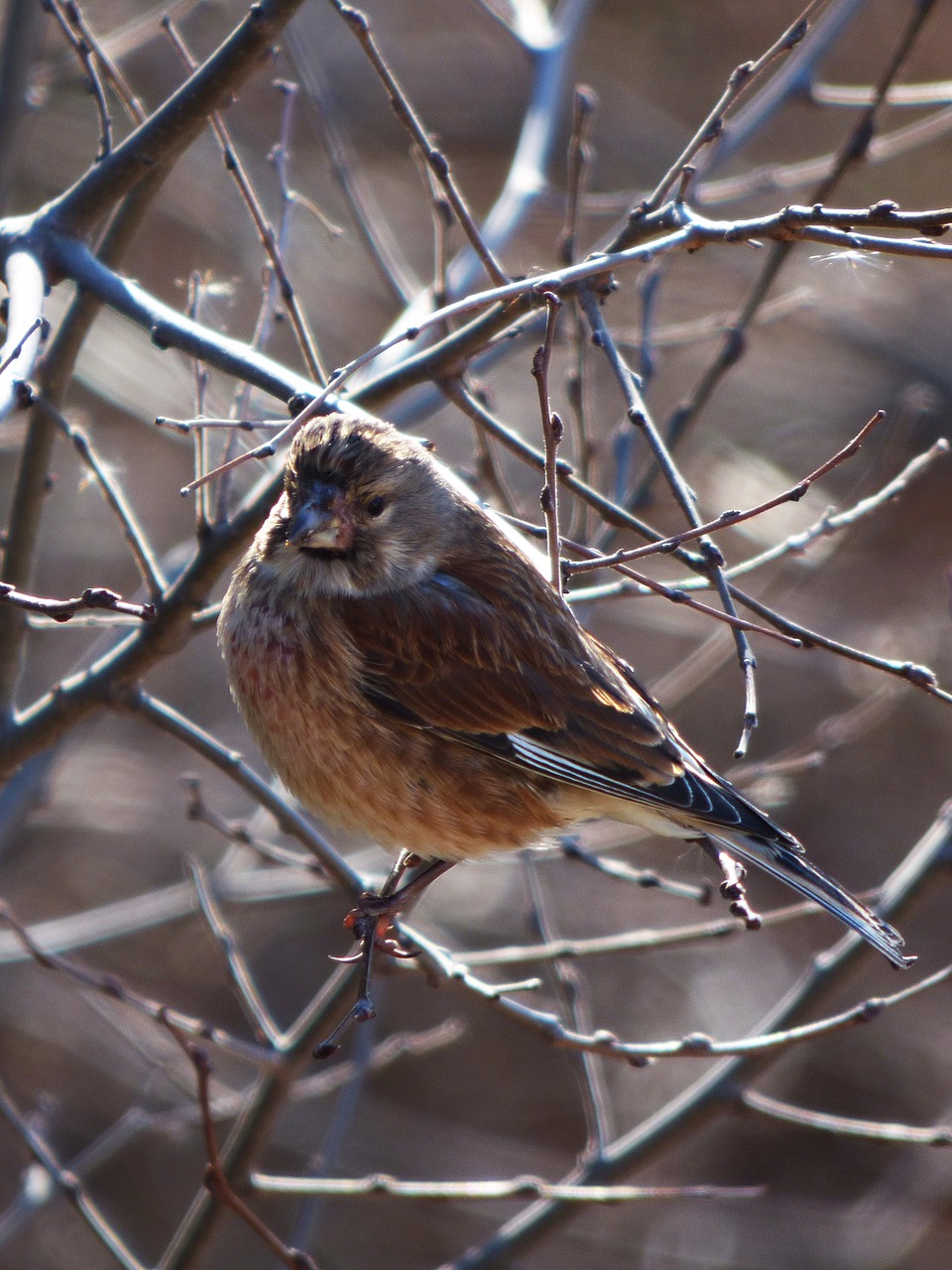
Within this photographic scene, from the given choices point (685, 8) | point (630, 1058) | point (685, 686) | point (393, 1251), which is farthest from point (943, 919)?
point (685, 8)

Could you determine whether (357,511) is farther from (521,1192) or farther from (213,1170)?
(521,1192)

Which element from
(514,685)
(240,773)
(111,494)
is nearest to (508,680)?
(514,685)

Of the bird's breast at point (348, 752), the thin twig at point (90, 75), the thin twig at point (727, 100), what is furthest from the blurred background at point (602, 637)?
the thin twig at point (727, 100)

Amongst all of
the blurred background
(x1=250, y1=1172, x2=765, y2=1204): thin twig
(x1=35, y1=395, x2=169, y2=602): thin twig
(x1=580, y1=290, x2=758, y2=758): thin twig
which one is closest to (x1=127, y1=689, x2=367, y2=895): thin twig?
(x1=35, y1=395, x2=169, y2=602): thin twig

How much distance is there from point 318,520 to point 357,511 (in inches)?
7.5

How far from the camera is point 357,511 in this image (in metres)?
3.47

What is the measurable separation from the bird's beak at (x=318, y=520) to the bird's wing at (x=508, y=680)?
0.29 metres

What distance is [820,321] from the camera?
9.05 metres

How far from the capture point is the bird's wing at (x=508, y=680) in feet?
11.7

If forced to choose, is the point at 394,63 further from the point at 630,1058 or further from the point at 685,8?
the point at 630,1058

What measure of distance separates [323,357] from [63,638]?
7.90ft

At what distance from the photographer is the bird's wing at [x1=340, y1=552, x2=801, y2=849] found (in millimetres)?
3559

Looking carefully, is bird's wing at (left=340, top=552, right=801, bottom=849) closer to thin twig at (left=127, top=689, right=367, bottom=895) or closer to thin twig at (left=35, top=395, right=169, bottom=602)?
thin twig at (left=127, top=689, right=367, bottom=895)

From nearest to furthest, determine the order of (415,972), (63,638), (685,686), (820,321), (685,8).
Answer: (415,972)
(685,686)
(63,638)
(820,321)
(685,8)
